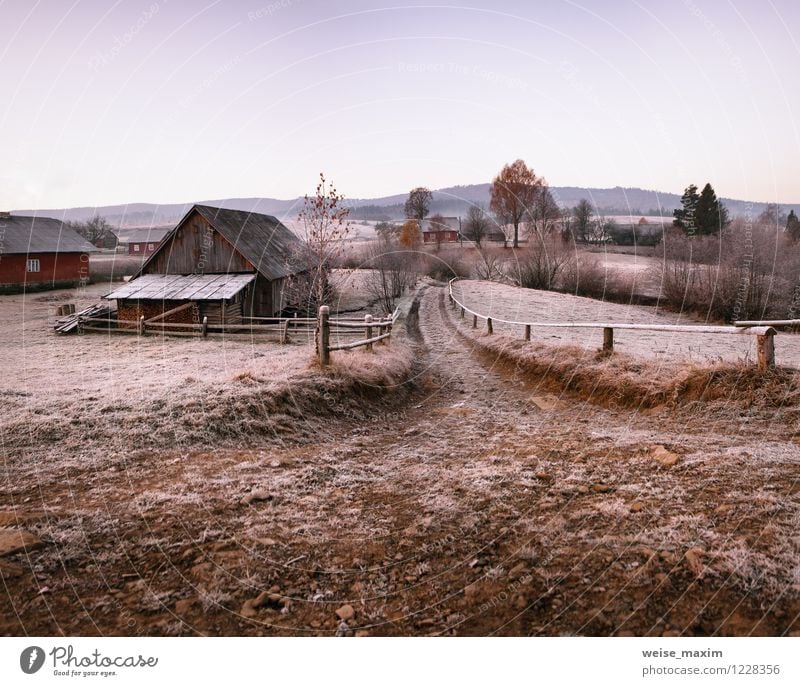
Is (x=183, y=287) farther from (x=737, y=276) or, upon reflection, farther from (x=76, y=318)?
(x=737, y=276)

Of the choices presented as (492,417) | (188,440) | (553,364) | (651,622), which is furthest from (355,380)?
(651,622)

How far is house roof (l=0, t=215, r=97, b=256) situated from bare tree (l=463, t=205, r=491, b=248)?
41129mm

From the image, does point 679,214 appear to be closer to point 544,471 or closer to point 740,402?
point 740,402

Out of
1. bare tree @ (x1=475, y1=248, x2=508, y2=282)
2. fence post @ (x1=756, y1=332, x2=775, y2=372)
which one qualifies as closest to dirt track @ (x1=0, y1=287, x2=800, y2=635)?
fence post @ (x1=756, y1=332, x2=775, y2=372)

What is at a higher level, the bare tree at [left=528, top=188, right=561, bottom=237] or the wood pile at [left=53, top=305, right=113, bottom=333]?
the bare tree at [left=528, top=188, right=561, bottom=237]

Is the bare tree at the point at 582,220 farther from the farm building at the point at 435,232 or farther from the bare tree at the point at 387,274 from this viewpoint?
the bare tree at the point at 387,274

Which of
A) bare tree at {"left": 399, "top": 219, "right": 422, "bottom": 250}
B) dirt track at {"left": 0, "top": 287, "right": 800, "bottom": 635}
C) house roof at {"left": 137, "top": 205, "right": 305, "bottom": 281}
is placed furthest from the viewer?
bare tree at {"left": 399, "top": 219, "right": 422, "bottom": 250}

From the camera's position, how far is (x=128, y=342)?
21.1m

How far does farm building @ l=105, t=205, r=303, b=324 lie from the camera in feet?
79.8

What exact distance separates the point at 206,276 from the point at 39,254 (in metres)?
25.2

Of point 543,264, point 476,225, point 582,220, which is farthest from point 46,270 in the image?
point 582,220

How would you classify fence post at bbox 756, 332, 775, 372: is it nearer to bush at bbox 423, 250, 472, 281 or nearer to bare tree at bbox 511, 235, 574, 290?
bare tree at bbox 511, 235, 574, 290

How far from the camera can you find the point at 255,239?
27609mm

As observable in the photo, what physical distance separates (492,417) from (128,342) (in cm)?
1891
